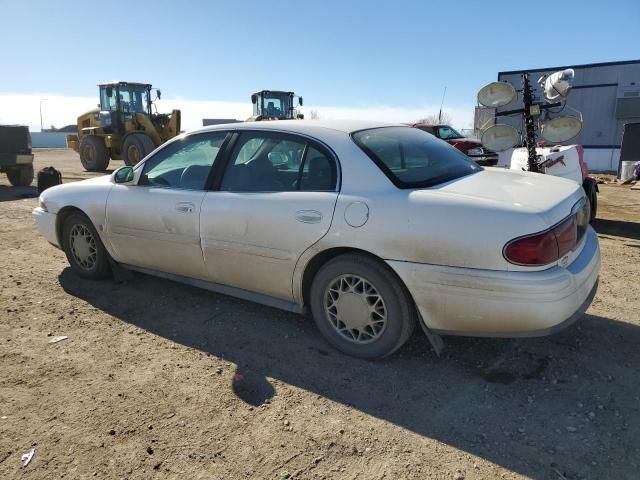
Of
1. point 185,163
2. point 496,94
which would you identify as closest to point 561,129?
point 496,94

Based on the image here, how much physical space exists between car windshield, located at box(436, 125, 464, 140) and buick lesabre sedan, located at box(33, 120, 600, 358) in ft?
39.2

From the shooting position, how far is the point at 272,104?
1911 cm

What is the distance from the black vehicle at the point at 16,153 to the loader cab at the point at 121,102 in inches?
181

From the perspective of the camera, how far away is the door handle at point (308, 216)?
3.06 meters

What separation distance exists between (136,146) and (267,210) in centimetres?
1344

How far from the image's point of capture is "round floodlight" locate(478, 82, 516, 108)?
6.93 metres

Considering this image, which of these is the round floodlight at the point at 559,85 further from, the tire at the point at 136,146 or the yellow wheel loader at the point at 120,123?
the yellow wheel loader at the point at 120,123

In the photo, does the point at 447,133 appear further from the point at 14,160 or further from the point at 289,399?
the point at 289,399

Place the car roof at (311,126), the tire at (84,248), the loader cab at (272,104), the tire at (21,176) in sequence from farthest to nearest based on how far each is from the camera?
1. the loader cab at (272,104)
2. the tire at (21,176)
3. the tire at (84,248)
4. the car roof at (311,126)

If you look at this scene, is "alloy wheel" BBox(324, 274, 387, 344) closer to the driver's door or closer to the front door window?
the driver's door

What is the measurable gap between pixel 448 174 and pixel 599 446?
1823 mm

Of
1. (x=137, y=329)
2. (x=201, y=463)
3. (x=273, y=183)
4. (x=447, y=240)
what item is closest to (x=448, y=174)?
(x=447, y=240)

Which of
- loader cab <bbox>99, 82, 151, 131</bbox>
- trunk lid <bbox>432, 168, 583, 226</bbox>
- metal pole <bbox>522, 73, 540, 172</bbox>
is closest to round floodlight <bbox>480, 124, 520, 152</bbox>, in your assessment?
metal pole <bbox>522, 73, 540, 172</bbox>

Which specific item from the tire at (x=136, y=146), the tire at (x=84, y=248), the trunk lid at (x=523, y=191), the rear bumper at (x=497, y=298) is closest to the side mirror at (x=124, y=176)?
the tire at (x=84, y=248)
